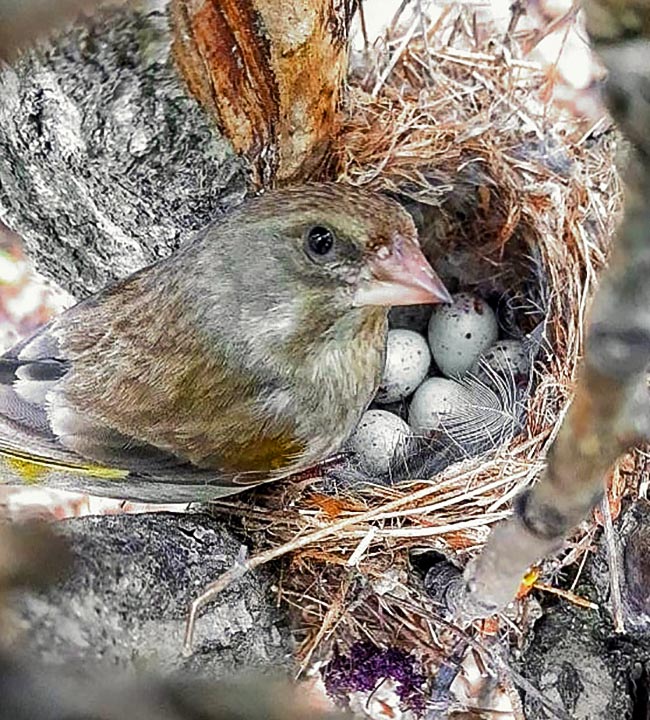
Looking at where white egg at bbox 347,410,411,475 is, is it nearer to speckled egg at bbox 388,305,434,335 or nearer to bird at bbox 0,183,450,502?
bird at bbox 0,183,450,502

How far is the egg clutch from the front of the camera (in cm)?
172

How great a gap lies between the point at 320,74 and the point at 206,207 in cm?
29

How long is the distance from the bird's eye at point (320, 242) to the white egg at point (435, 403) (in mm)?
475

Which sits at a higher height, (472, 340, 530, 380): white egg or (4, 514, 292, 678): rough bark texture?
(4, 514, 292, 678): rough bark texture

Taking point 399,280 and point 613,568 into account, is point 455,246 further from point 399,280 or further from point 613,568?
point 613,568

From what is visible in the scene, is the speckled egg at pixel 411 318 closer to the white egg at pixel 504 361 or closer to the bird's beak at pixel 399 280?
the white egg at pixel 504 361

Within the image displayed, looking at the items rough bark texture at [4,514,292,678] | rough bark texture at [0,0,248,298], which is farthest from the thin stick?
rough bark texture at [0,0,248,298]

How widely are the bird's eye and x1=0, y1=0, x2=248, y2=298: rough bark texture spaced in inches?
7.7

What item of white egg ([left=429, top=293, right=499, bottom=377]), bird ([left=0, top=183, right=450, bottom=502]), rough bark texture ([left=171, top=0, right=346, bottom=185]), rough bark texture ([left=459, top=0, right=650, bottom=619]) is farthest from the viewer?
white egg ([left=429, top=293, right=499, bottom=377])

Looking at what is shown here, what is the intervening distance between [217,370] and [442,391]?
0.47m

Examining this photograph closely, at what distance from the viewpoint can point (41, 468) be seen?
5.28 feet

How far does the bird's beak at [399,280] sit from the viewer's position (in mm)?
1395

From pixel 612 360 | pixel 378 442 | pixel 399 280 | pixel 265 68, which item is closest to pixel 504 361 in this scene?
pixel 378 442

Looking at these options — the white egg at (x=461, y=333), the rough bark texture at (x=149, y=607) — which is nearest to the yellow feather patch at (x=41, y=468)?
the rough bark texture at (x=149, y=607)
